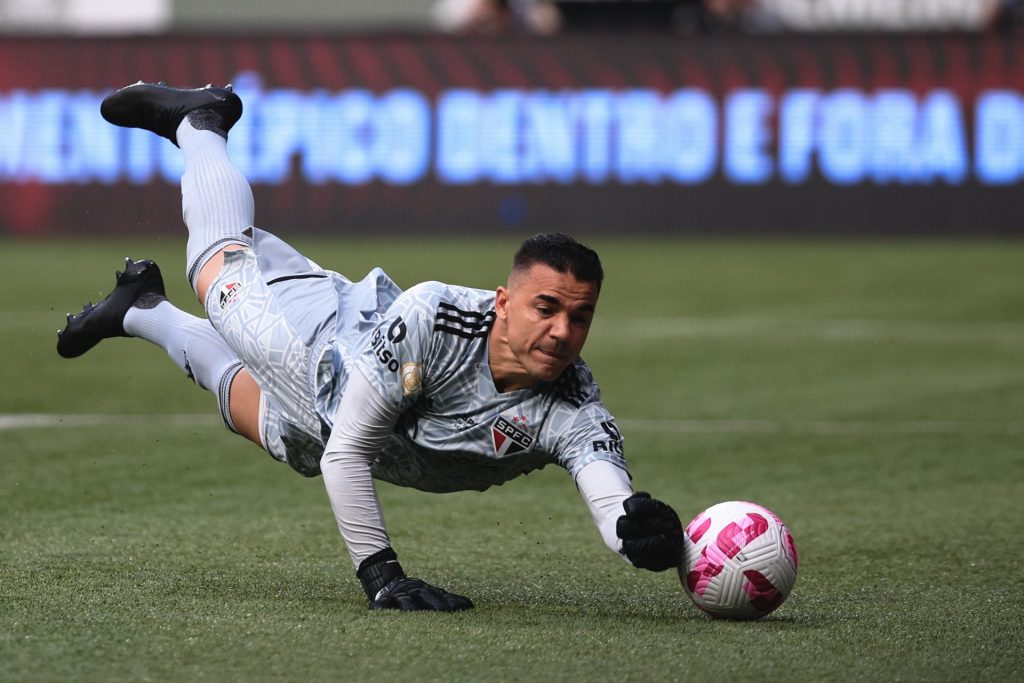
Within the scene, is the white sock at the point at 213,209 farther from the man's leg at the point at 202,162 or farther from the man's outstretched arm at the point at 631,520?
the man's outstretched arm at the point at 631,520

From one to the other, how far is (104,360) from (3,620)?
6.97 m

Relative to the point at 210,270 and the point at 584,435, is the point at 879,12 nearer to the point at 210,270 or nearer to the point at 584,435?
the point at 210,270

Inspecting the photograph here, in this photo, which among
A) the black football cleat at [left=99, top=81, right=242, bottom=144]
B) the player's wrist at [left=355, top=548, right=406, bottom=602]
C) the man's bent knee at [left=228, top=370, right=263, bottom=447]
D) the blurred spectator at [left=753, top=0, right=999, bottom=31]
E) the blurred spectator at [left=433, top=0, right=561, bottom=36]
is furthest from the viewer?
the blurred spectator at [left=753, top=0, right=999, bottom=31]

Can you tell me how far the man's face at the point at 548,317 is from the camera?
4.50m

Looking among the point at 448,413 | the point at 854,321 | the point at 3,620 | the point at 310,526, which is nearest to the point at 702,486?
the point at 310,526

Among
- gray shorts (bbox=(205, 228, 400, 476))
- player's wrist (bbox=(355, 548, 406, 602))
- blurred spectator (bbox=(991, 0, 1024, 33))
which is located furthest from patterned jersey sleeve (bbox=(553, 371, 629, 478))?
blurred spectator (bbox=(991, 0, 1024, 33))

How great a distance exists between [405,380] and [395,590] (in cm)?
61

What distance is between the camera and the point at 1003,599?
16.1 feet

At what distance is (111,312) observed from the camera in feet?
21.0

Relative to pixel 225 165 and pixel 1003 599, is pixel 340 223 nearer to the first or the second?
pixel 225 165

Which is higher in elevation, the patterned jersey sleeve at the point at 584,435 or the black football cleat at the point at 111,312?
the black football cleat at the point at 111,312

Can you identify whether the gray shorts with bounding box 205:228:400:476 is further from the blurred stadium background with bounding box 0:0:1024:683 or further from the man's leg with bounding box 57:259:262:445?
the blurred stadium background with bounding box 0:0:1024:683

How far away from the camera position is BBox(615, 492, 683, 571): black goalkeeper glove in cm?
442

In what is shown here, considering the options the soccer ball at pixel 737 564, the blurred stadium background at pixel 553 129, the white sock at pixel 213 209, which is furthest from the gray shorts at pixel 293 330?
the blurred stadium background at pixel 553 129
